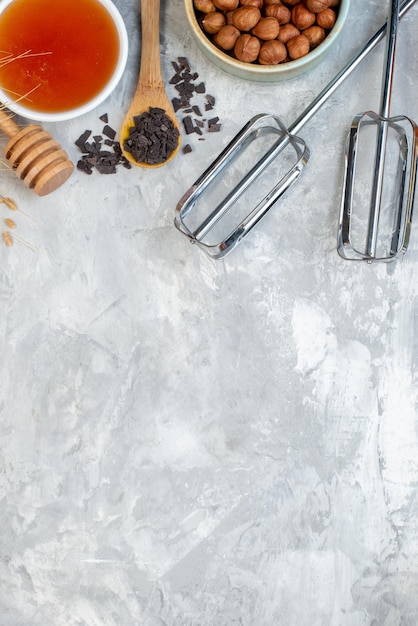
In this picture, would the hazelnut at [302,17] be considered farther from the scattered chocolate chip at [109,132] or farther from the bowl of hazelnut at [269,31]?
the scattered chocolate chip at [109,132]

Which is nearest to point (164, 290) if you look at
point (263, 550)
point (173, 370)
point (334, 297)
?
point (173, 370)

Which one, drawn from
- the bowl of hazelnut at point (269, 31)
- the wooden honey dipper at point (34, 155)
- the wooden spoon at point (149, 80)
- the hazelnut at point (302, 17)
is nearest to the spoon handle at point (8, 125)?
the wooden honey dipper at point (34, 155)

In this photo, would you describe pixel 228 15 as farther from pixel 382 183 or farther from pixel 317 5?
pixel 382 183

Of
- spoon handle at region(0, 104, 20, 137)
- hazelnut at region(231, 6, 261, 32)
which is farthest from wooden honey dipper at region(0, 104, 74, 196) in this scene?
hazelnut at region(231, 6, 261, 32)

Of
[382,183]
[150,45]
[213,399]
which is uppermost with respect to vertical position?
[150,45]

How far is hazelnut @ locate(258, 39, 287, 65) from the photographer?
73 cm

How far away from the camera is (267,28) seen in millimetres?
723

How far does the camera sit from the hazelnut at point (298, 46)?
2.38 feet

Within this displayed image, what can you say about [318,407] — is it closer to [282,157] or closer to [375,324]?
[375,324]

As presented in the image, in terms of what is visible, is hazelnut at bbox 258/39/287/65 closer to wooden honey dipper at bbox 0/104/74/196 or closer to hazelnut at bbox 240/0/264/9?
hazelnut at bbox 240/0/264/9

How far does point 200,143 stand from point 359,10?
0.24m

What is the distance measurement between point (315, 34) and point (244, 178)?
0.55 feet

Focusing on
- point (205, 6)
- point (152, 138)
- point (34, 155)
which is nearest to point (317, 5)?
point (205, 6)

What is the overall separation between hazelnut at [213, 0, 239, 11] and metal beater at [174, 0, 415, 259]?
12 centimetres
